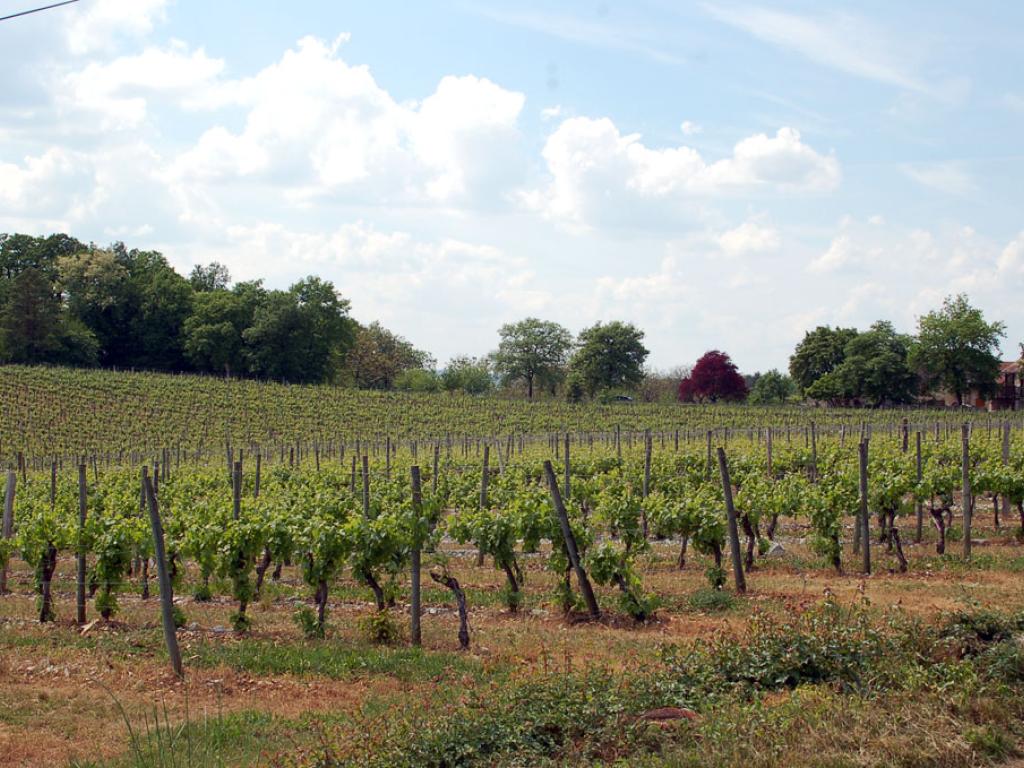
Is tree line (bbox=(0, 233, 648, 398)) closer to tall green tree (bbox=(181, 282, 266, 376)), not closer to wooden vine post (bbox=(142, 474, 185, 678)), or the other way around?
tall green tree (bbox=(181, 282, 266, 376))

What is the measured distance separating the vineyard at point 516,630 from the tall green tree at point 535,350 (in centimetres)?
7192

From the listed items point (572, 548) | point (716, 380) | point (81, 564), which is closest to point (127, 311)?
point (716, 380)

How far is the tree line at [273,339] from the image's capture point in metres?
72.1

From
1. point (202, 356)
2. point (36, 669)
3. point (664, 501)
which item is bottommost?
point (36, 669)

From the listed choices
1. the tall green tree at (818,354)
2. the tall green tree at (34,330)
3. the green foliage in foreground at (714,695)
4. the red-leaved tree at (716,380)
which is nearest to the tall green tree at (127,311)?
the tall green tree at (34,330)

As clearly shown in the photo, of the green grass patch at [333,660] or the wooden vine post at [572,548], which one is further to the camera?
the wooden vine post at [572,548]

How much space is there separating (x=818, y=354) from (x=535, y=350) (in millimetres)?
26757

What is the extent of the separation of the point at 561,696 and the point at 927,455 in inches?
696

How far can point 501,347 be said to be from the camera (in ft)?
308

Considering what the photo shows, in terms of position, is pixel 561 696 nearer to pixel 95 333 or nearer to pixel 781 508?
pixel 781 508

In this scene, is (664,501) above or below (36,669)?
above

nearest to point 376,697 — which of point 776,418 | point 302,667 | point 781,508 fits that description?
point 302,667

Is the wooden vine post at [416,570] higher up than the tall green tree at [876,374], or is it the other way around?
the tall green tree at [876,374]

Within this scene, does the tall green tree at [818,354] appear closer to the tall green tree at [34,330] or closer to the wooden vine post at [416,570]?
the tall green tree at [34,330]
